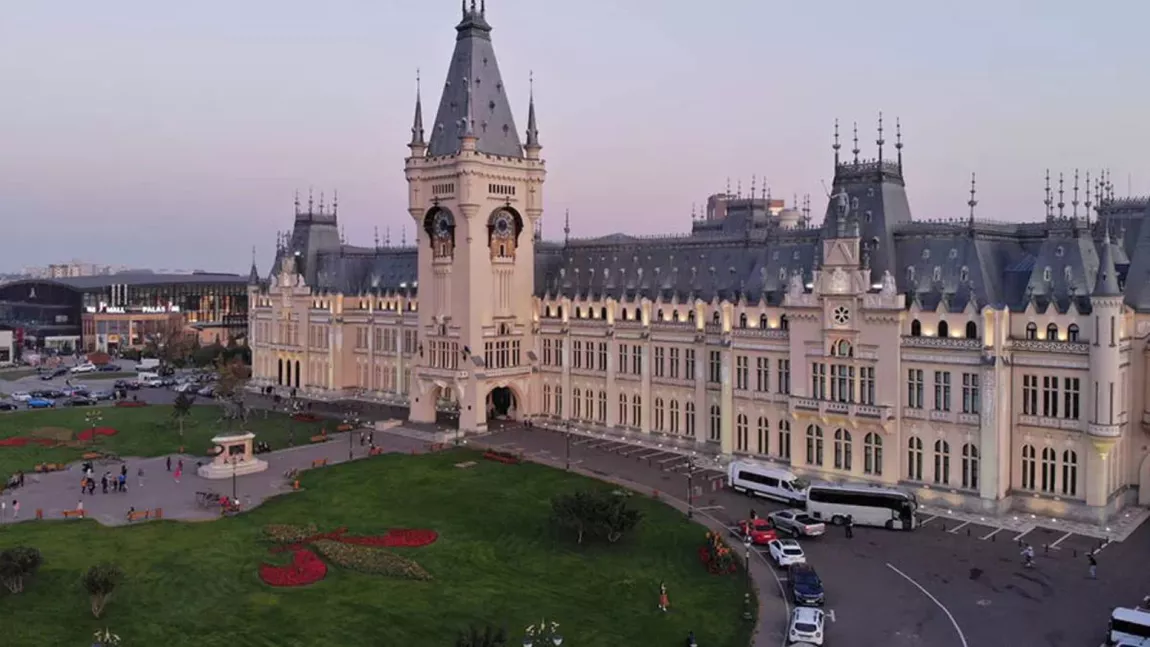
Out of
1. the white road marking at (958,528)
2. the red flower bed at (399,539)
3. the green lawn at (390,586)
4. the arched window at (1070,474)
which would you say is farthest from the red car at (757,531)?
the arched window at (1070,474)

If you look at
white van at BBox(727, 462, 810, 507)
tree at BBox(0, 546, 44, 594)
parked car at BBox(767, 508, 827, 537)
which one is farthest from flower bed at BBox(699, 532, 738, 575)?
tree at BBox(0, 546, 44, 594)

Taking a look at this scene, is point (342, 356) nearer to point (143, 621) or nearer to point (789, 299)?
point (789, 299)

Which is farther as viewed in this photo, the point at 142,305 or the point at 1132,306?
the point at 142,305

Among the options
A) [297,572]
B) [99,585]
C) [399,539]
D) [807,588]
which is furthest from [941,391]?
[99,585]

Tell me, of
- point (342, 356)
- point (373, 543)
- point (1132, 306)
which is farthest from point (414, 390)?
point (1132, 306)

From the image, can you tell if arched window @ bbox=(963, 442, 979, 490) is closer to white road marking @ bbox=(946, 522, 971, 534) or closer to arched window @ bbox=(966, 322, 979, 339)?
white road marking @ bbox=(946, 522, 971, 534)
